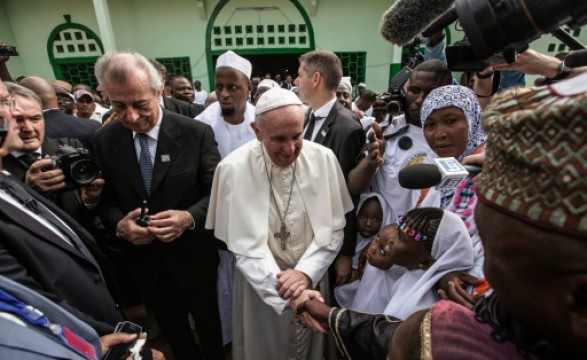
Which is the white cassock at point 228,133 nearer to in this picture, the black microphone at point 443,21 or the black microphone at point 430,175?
the black microphone at point 443,21

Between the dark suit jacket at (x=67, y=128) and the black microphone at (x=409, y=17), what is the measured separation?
9.05 feet

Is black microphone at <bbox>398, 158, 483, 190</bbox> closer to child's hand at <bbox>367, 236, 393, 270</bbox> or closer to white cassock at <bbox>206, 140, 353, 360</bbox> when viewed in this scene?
child's hand at <bbox>367, 236, 393, 270</bbox>

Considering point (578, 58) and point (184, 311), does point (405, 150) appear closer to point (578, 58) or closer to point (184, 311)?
point (578, 58)

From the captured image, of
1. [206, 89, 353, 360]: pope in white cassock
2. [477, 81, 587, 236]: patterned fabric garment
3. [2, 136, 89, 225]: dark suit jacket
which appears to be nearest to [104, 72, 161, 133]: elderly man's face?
[206, 89, 353, 360]: pope in white cassock

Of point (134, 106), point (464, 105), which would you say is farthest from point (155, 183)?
point (464, 105)

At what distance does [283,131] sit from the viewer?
184 centimetres

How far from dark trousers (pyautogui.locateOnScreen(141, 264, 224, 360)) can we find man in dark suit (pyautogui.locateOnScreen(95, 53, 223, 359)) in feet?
0.03

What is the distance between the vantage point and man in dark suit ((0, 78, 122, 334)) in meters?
1.30

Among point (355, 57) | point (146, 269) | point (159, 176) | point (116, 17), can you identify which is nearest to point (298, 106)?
point (159, 176)

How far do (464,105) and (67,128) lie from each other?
11.3 feet

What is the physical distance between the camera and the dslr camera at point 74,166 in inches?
77.5

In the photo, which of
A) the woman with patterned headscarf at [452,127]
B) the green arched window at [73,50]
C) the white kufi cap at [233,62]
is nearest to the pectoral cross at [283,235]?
the woman with patterned headscarf at [452,127]

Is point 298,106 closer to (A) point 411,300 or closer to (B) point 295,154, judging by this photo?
(B) point 295,154

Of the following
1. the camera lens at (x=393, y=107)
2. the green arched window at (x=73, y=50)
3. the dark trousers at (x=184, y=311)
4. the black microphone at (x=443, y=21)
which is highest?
the green arched window at (x=73, y=50)
